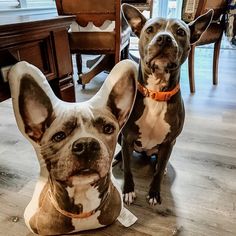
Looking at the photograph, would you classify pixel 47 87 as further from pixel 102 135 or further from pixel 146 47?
pixel 146 47

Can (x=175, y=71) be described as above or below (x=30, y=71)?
below

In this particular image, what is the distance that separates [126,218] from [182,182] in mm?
353

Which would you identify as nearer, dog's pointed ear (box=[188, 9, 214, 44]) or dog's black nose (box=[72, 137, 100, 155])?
dog's black nose (box=[72, 137, 100, 155])

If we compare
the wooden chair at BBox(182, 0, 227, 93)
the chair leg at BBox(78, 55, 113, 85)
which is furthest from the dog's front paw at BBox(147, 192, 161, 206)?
the chair leg at BBox(78, 55, 113, 85)

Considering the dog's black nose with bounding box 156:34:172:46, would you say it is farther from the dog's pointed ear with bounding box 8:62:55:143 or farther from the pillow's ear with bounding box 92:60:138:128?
the dog's pointed ear with bounding box 8:62:55:143

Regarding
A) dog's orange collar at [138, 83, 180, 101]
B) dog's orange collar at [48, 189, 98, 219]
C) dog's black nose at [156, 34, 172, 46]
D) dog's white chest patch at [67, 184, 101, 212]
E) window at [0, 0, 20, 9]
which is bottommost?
dog's orange collar at [48, 189, 98, 219]

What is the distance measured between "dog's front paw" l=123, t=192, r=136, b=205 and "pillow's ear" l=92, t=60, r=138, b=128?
449 mm

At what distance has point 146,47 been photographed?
919mm

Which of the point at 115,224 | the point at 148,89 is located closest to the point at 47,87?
the point at 148,89

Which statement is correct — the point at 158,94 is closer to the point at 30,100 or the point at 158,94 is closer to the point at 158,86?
the point at 158,86

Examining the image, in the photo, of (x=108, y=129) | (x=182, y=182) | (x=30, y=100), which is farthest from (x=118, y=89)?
(x=182, y=182)

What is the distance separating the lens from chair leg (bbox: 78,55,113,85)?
2.34m

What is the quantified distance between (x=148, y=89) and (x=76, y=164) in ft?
1.37

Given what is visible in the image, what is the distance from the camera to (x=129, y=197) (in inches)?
42.0
